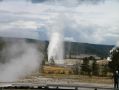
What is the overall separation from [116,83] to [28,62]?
5148 cm

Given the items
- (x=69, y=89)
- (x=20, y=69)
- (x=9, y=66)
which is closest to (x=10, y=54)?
(x=9, y=66)

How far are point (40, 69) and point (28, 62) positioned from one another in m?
16.7

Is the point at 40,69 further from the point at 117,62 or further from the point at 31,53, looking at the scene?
the point at 117,62

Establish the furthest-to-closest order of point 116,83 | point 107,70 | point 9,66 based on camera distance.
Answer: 1. point 107,70
2. point 9,66
3. point 116,83

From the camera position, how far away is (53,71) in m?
99.0

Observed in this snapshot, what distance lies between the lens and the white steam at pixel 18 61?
73.9m

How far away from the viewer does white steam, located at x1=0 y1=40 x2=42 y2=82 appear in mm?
73912

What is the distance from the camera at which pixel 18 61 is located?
84.8 meters

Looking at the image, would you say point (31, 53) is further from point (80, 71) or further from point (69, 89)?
point (69, 89)

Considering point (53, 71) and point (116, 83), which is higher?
point (116, 83)

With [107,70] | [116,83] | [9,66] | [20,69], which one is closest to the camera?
[116,83]

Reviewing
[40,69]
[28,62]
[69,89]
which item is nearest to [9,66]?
[28,62]

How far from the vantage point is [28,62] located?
80.6m

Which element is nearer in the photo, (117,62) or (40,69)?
(117,62)
